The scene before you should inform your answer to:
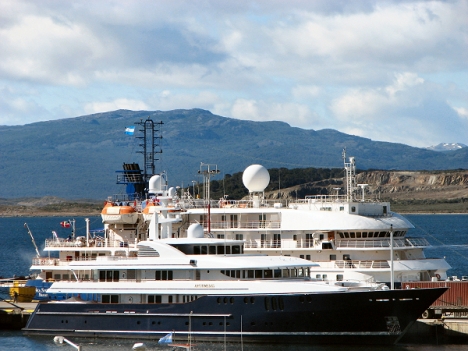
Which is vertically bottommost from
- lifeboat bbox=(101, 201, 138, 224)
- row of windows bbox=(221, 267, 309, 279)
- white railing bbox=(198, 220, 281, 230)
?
row of windows bbox=(221, 267, 309, 279)

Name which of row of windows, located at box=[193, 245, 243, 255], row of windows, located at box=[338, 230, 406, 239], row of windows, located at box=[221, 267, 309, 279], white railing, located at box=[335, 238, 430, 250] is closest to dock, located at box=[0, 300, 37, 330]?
row of windows, located at box=[193, 245, 243, 255]

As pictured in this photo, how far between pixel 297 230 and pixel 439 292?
914 cm

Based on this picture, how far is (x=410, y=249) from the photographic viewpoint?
4631cm

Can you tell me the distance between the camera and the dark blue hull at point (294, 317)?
40.1 m

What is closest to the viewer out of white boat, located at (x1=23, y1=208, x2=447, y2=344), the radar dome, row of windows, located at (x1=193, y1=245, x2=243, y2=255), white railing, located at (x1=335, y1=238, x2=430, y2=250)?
white boat, located at (x1=23, y1=208, x2=447, y2=344)

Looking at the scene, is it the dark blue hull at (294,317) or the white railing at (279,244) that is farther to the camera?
the white railing at (279,244)

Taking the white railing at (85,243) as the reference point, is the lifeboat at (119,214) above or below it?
above

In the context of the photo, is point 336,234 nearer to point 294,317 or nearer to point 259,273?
point 259,273

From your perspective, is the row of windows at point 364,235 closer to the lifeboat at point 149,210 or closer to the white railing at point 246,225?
the white railing at point 246,225

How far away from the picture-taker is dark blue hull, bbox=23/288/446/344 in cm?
4009

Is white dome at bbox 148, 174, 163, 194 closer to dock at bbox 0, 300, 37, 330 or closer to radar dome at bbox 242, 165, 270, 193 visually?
radar dome at bbox 242, 165, 270, 193

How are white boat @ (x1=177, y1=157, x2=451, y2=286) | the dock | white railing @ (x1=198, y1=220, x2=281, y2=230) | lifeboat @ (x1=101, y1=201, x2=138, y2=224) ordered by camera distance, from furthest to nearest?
lifeboat @ (x1=101, y1=201, x2=138, y2=224) < white railing @ (x1=198, y1=220, x2=281, y2=230) < the dock < white boat @ (x1=177, y1=157, x2=451, y2=286)

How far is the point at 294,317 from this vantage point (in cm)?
4050

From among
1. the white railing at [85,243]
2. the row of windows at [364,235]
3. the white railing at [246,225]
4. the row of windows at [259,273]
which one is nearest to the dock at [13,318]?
the white railing at [85,243]
